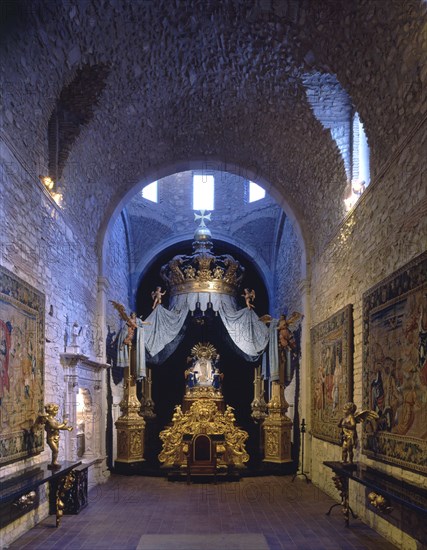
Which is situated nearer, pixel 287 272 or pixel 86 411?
pixel 86 411

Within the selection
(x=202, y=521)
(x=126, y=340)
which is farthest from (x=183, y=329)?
(x=202, y=521)

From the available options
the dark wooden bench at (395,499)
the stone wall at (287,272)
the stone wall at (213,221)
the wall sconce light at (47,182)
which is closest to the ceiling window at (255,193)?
the stone wall at (213,221)

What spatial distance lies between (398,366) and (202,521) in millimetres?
3409

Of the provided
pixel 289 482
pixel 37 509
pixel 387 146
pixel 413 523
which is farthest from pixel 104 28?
pixel 289 482

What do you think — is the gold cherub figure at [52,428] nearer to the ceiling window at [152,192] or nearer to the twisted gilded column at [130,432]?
the twisted gilded column at [130,432]

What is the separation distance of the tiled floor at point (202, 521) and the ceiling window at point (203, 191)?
8.62 metres

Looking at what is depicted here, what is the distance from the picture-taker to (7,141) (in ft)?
21.8

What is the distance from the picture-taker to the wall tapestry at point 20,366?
6.46 m

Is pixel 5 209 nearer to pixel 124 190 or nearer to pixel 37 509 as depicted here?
pixel 37 509

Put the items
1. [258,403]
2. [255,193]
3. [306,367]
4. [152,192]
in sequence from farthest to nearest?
[255,193] < [152,192] < [258,403] < [306,367]

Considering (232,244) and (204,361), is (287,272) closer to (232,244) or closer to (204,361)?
(232,244)

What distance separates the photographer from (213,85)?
982 centimetres

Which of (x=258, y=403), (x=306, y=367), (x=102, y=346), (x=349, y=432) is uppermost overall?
(x=102, y=346)

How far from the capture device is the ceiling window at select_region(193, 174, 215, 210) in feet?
57.0
